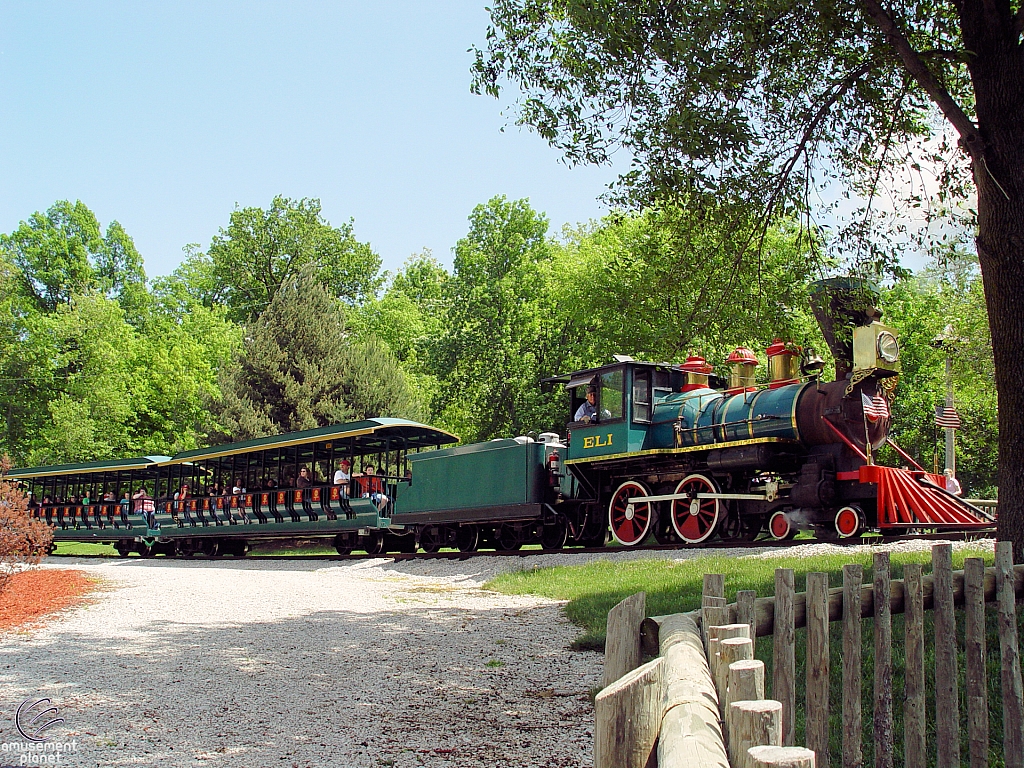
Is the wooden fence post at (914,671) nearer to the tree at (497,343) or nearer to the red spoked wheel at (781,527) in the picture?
the red spoked wheel at (781,527)

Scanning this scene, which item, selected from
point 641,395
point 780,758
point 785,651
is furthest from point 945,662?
point 641,395

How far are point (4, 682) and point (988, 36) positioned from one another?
989 centimetres

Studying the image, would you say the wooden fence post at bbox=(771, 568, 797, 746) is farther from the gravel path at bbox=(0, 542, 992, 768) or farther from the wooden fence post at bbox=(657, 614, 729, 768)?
the gravel path at bbox=(0, 542, 992, 768)

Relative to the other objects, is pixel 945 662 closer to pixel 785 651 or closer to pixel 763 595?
pixel 785 651

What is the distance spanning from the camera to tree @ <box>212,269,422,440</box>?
34.3m

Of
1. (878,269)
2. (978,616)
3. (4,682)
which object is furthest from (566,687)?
(878,269)

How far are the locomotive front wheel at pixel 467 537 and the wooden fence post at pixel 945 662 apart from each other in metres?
16.4

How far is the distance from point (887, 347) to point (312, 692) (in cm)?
1124

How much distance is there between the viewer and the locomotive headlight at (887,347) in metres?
14.0

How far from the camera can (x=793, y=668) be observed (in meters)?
3.40

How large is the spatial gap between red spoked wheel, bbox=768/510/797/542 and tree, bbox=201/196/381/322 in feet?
133

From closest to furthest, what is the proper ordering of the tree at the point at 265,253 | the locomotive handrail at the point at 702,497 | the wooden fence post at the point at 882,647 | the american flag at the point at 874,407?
the wooden fence post at the point at 882,647 → the american flag at the point at 874,407 → the locomotive handrail at the point at 702,497 → the tree at the point at 265,253

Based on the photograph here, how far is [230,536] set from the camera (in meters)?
25.2

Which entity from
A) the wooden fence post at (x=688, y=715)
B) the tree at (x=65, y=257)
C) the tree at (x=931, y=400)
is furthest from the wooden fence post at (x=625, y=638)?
the tree at (x=65, y=257)
